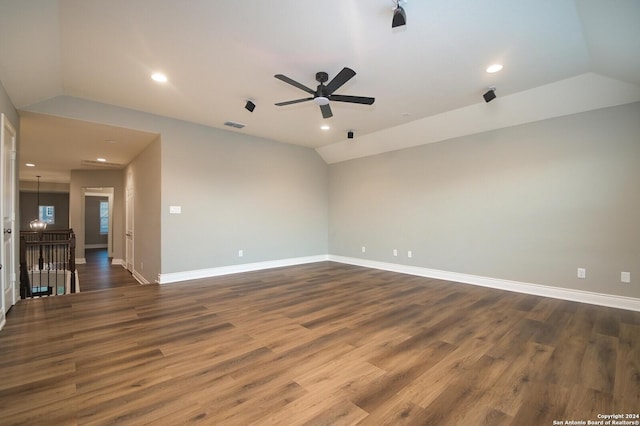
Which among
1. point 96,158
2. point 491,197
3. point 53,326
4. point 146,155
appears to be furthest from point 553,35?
point 96,158

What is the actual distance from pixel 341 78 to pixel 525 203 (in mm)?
3642

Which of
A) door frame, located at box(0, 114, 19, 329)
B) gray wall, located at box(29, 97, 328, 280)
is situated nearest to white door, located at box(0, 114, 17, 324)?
door frame, located at box(0, 114, 19, 329)

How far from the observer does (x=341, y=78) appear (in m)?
2.91

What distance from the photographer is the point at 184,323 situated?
10.3 ft

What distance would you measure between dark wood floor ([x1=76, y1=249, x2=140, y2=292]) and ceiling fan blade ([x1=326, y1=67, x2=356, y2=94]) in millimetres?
5467

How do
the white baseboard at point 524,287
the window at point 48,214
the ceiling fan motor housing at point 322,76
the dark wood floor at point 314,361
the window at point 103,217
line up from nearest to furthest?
the dark wood floor at point 314,361 < the ceiling fan motor housing at point 322,76 < the white baseboard at point 524,287 < the window at point 48,214 < the window at point 103,217

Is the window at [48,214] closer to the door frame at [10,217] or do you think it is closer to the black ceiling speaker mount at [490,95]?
the door frame at [10,217]

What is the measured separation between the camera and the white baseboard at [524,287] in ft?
12.1

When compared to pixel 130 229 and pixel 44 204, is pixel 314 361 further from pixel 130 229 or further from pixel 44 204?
pixel 44 204

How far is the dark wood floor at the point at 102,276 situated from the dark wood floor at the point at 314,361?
229cm

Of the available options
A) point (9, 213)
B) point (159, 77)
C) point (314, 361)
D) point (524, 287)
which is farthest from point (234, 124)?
point (524, 287)

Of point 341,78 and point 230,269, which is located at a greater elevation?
point 341,78

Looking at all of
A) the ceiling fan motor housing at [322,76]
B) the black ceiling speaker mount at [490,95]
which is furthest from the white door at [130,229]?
the black ceiling speaker mount at [490,95]

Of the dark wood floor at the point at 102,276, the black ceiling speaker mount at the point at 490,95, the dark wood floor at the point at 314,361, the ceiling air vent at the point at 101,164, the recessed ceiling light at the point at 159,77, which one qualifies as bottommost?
the dark wood floor at the point at 102,276
